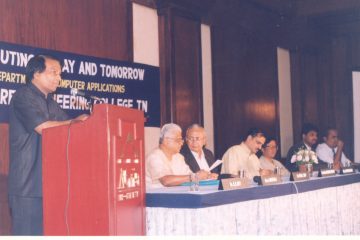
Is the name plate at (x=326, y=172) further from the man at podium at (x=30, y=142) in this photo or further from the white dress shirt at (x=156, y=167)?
the man at podium at (x=30, y=142)

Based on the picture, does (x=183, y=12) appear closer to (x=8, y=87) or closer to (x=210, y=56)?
(x=210, y=56)

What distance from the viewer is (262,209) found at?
290cm

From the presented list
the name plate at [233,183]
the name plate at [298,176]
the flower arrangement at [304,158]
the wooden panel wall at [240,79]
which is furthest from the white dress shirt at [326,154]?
the name plate at [233,183]

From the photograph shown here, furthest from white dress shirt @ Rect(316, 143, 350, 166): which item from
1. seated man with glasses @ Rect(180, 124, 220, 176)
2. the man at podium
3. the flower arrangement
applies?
the man at podium

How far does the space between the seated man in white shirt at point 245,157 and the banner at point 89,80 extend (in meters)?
0.76

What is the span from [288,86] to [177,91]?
105 inches

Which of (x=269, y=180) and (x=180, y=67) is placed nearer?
(x=269, y=180)

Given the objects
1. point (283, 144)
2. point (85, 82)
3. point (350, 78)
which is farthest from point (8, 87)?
point (350, 78)

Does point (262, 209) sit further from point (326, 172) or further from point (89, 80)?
point (89, 80)

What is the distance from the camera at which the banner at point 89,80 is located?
3.63 metres

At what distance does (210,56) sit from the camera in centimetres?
574

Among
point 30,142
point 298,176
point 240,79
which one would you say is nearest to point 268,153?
point 240,79

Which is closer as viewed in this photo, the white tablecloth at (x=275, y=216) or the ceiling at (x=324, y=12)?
the white tablecloth at (x=275, y=216)

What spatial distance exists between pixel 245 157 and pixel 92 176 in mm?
2615
